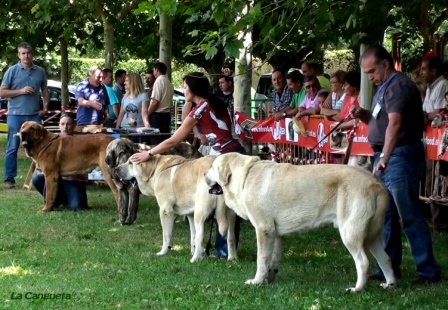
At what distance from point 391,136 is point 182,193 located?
8.66 feet

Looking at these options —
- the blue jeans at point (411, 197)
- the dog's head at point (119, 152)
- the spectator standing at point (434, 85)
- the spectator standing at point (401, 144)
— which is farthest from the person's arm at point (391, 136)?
the dog's head at point (119, 152)

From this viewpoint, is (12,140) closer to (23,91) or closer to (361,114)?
(23,91)

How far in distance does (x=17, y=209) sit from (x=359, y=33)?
570cm

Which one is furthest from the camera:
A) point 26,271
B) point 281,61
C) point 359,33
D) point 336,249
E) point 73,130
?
point 281,61

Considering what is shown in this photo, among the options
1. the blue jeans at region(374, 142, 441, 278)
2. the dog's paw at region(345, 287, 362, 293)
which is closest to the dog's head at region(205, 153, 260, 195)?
the blue jeans at region(374, 142, 441, 278)

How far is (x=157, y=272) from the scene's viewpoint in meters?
8.64

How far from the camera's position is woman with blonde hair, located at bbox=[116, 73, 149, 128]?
15844 mm

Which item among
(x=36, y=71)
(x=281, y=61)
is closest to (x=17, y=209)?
(x=36, y=71)

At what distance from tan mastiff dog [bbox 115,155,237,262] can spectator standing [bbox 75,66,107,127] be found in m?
6.08

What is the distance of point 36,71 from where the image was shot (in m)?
15.8

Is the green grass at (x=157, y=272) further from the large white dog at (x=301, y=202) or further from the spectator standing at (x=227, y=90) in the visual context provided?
the spectator standing at (x=227, y=90)

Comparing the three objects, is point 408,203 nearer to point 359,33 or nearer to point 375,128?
point 375,128

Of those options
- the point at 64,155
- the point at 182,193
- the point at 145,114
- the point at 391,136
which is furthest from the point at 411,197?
the point at 145,114

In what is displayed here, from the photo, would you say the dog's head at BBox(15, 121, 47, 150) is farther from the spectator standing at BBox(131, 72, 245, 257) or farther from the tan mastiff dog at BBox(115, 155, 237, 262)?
the spectator standing at BBox(131, 72, 245, 257)
